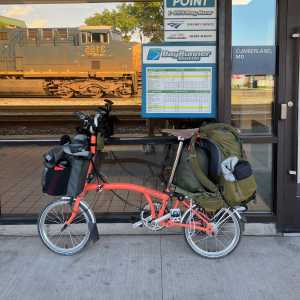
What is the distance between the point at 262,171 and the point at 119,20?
2.74m

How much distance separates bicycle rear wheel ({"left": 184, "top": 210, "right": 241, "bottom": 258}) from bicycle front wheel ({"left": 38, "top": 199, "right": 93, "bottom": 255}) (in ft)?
2.70

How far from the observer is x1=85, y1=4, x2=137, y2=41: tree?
5.26m

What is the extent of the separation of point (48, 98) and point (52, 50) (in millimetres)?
1066

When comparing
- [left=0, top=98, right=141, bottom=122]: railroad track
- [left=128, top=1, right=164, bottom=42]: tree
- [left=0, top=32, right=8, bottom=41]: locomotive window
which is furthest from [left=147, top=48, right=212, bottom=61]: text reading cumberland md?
[left=0, top=32, right=8, bottom=41]: locomotive window

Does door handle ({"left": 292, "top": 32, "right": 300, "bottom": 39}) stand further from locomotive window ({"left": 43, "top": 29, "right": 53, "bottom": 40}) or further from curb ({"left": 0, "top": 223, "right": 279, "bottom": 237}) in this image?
locomotive window ({"left": 43, "top": 29, "right": 53, "bottom": 40})

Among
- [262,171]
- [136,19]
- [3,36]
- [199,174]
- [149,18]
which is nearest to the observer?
[199,174]

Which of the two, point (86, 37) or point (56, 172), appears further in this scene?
point (86, 37)

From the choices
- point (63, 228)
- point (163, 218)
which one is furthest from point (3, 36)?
point (163, 218)

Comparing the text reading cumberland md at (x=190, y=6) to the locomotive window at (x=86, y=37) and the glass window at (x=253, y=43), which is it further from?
the locomotive window at (x=86, y=37)

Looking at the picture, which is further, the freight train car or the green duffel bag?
the freight train car

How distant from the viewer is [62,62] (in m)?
7.06

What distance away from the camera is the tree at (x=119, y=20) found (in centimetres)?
526

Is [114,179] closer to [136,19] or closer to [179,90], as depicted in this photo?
[179,90]

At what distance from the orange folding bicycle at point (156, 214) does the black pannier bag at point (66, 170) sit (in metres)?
0.04
